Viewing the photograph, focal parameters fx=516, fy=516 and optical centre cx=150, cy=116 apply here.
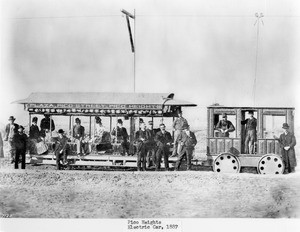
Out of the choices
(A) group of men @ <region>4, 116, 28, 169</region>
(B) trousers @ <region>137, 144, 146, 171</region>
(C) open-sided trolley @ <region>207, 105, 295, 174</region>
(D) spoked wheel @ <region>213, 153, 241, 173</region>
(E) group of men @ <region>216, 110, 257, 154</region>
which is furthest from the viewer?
(A) group of men @ <region>4, 116, 28, 169</region>

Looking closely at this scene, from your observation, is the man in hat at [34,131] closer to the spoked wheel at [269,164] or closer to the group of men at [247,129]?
the group of men at [247,129]

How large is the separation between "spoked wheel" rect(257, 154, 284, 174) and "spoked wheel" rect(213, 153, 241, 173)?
0.69 meters

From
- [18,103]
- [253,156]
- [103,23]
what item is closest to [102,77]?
[103,23]

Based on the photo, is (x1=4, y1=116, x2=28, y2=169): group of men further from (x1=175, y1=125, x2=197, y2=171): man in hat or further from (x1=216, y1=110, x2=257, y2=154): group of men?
(x1=216, y1=110, x2=257, y2=154): group of men

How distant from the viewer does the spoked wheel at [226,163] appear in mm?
15781

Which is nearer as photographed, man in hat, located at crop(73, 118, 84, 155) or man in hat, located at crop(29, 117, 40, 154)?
man in hat, located at crop(29, 117, 40, 154)

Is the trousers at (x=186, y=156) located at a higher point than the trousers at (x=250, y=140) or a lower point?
lower

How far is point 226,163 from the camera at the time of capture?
52.0 feet

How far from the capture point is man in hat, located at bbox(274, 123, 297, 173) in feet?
51.1

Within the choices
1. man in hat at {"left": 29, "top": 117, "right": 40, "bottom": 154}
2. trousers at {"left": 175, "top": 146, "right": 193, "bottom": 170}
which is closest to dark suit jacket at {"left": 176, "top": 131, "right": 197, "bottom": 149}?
trousers at {"left": 175, "top": 146, "right": 193, "bottom": 170}

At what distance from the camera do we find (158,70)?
1673 centimetres

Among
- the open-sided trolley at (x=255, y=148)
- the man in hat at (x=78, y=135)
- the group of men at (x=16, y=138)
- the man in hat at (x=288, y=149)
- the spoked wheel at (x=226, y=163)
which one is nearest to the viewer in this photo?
the man in hat at (x=288, y=149)

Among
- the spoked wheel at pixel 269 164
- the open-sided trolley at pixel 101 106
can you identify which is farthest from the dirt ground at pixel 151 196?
the open-sided trolley at pixel 101 106

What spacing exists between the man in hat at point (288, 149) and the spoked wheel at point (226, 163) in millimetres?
1414
